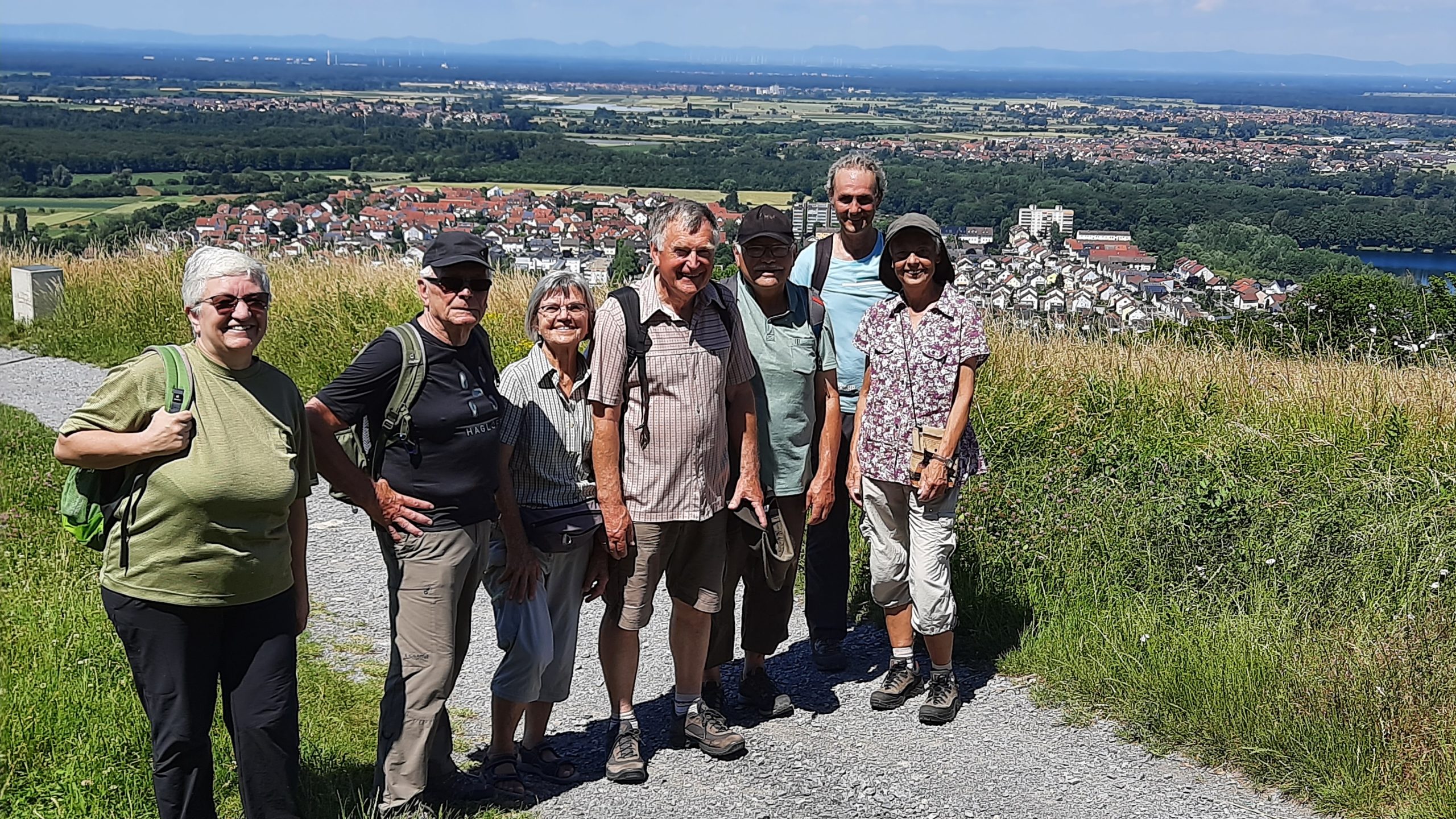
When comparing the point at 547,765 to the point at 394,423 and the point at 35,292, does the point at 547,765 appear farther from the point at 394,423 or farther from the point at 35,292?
the point at 35,292

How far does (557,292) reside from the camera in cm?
377

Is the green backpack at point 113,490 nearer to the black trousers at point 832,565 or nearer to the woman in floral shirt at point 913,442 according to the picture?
the woman in floral shirt at point 913,442

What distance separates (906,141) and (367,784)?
68804 millimetres

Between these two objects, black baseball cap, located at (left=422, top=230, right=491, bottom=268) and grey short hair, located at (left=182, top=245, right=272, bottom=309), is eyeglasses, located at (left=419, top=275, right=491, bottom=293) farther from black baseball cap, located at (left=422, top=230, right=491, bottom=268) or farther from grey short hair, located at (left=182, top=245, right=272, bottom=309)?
grey short hair, located at (left=182, top=245, right=272, bottom=309)

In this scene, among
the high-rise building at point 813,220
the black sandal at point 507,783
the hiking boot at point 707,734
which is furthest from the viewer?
the high-rise building at point 813,220

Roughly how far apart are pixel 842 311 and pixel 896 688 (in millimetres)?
1409

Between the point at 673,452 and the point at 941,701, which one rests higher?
the point at 673,452

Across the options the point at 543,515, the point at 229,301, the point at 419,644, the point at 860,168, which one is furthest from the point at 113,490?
the point at 860,168

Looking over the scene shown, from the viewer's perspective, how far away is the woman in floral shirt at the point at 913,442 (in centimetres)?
432

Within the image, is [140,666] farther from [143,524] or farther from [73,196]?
[73,196]

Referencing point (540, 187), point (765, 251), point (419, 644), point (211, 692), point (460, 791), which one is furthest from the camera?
point (540, 187)

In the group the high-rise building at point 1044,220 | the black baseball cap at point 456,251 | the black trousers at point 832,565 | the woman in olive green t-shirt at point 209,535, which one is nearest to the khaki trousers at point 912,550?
the black trousers at point 832,565

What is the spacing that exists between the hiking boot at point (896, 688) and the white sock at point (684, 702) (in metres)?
0.73

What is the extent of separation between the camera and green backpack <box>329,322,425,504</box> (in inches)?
133
